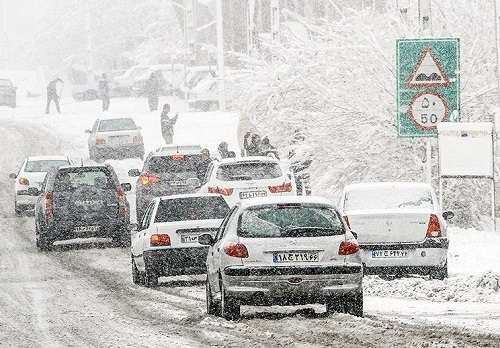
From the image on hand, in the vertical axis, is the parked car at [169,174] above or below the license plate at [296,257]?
below

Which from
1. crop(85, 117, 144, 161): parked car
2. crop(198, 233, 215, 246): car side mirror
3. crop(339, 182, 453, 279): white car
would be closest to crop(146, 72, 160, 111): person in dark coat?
crop(85, 117, 144, 161): parked car

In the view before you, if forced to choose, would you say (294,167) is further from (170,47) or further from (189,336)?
(170,47)

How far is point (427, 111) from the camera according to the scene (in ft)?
73.8

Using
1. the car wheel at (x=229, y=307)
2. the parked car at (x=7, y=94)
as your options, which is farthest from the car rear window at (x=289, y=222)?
the parked car at (x=7, y=94)

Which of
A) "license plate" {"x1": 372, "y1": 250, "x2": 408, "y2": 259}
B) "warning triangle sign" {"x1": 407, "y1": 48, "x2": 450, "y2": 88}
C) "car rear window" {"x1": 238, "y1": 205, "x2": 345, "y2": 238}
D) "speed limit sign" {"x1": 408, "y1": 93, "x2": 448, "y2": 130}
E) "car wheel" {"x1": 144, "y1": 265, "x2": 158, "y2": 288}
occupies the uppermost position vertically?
"warning triangle sign" {"x1": 407, "y1": 48, "x2": 450, "y2": 88}

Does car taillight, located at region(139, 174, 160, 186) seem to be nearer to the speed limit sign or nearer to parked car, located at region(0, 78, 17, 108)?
the speed limit sign

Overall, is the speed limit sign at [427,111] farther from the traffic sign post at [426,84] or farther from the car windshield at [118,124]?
the car windshield at [118,124]

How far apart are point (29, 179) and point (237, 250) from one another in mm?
21592

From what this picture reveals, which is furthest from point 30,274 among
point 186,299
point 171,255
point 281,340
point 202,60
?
point 202,60

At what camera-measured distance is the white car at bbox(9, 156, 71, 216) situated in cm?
3484

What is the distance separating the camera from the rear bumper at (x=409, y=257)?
18.4m

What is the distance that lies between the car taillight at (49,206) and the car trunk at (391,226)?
908cm

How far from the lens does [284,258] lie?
1451cm

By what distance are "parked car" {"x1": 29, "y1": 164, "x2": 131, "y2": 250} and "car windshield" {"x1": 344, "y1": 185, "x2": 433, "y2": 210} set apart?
7484 mm
